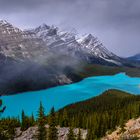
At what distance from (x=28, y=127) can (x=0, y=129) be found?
287ft

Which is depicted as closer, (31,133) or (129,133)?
(129,133)

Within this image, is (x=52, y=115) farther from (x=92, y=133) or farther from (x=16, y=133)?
(x=16, y=133)

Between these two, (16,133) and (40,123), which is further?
(16,133)

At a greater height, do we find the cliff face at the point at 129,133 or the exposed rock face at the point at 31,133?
the cliff face at the point at 129,133

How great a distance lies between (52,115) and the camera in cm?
9069

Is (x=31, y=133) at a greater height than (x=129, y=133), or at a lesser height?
lesser

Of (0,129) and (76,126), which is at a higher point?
(0,129)

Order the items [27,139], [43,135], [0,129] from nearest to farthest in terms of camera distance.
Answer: [0,129], [43,135], [27,139]

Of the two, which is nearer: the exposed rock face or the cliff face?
the cliff face

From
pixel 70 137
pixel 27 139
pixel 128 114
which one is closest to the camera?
pixel 70 137

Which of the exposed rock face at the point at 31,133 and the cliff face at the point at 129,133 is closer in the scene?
the cliff face at the point at 129,133

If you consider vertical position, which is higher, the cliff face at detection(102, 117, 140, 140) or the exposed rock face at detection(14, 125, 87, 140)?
the cliff face at detection(102, 117, 140, 140)

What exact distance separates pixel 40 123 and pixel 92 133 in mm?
33626

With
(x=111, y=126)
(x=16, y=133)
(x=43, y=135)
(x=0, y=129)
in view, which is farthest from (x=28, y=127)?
(x=0, y=129)
